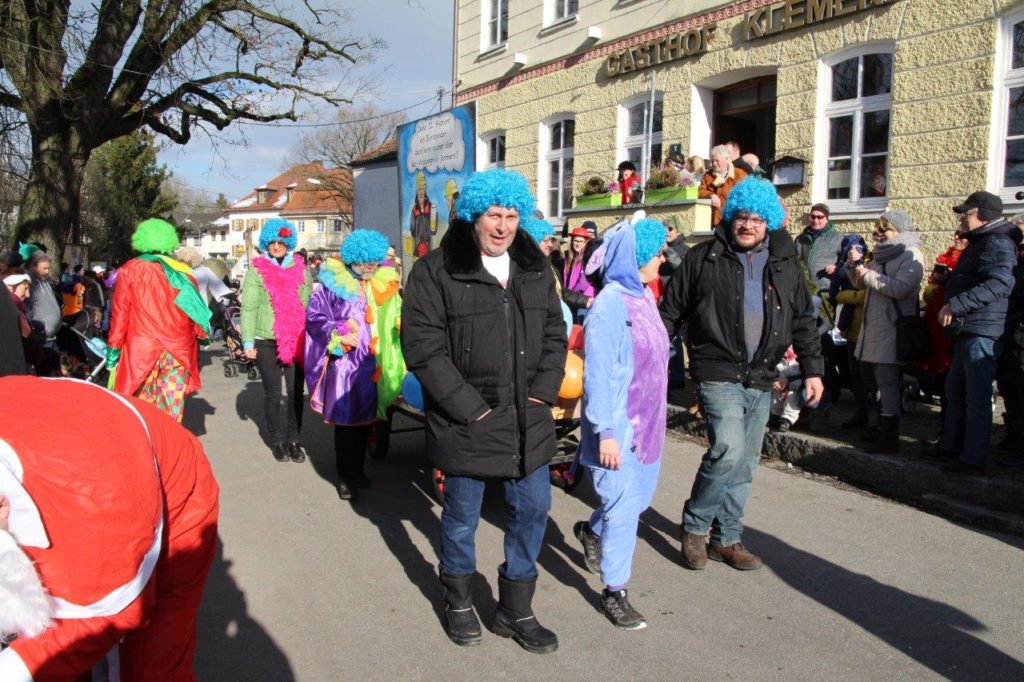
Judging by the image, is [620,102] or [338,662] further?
[620,102]

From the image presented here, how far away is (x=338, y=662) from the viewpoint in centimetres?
338

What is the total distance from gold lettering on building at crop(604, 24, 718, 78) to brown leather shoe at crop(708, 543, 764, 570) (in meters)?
9.41

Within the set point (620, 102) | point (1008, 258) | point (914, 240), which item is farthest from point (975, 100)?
point (620, 102)

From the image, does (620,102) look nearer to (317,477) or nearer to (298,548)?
(317,477)

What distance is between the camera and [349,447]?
567 centimetres

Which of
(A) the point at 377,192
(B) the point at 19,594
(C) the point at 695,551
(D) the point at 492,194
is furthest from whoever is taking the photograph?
(A) the point at 377,192

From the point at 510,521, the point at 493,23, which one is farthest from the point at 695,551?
the point at 493,23

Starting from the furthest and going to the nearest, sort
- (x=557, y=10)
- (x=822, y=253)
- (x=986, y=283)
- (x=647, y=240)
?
(x=557, y=10)
(x=822, y=253)
(x=986, y=283)
(x=647, y=240)

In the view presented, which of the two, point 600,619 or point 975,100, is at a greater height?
point 975,100

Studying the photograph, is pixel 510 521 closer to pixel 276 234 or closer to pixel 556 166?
pixel 276 234

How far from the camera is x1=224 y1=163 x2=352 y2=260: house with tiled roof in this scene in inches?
2032

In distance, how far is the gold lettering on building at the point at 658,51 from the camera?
1191cm

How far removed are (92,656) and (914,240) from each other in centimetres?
617

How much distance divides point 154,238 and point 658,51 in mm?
9348
